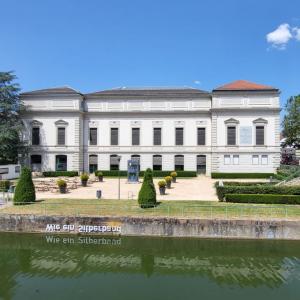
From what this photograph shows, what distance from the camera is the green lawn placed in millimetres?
19359

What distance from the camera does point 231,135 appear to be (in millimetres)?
45375

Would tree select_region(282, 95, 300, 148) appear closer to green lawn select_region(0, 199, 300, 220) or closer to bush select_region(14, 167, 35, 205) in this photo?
green lawn select_region(0, 199, 300, 220)

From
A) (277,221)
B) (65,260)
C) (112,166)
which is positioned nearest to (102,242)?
(65,260)

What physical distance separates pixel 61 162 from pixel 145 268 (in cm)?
3433

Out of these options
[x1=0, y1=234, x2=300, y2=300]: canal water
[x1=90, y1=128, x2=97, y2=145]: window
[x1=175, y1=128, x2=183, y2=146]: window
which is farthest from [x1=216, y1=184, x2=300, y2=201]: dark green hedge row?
[x1=90, y1=128, x2=97, y2=145]: window

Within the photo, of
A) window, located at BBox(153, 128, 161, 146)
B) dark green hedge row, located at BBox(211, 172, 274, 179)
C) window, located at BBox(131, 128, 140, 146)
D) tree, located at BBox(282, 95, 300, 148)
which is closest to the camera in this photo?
dark green hedge row, located at BBox(211, 172, 274, 179)

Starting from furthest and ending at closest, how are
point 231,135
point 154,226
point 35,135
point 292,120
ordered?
point 292,120 < point 35,135 < point 231,135 < point 154,226

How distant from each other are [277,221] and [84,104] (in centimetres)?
3488

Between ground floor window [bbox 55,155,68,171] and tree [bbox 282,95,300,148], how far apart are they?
40070 millimetres

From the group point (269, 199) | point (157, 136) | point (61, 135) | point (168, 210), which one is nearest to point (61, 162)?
point (61, 135)

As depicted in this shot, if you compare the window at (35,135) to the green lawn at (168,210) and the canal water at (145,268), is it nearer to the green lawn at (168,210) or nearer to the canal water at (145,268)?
the green lawn at (168,210)

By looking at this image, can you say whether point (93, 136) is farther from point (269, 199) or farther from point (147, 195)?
point (269, 199)

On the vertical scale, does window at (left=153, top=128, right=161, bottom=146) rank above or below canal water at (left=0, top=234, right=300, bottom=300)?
above

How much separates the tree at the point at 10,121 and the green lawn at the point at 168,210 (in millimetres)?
23732
